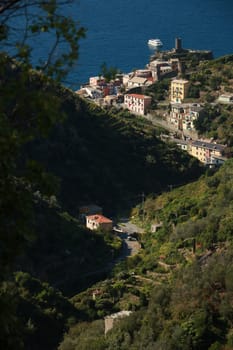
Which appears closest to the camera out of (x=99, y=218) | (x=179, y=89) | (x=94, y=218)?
(x=99, y=218)

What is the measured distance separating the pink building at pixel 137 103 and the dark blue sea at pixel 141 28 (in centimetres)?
920

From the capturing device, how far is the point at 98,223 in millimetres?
21500

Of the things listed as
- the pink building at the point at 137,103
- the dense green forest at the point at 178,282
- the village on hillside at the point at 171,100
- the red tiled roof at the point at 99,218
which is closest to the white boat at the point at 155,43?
the village on hillside at the point at 171,100

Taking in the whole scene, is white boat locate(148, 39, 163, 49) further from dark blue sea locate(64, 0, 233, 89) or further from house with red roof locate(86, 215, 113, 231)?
house with red roof locate(86, 215, 113, 231)

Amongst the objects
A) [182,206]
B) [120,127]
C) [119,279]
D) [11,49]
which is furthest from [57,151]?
[11,49]

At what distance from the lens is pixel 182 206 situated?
65.9 ft

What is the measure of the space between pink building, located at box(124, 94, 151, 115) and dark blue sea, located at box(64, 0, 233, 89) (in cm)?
920

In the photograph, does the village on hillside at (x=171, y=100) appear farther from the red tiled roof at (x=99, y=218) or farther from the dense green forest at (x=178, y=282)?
the red tiled roof at (x=99, y=218)

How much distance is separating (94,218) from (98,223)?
0.56m

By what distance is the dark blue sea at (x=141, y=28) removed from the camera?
1973 inches

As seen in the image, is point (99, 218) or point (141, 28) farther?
point (141, 28)

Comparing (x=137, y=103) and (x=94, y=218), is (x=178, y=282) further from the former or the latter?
(x=137, y=103)

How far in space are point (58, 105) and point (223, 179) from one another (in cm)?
1719

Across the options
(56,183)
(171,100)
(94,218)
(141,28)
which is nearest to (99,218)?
(94,218)
